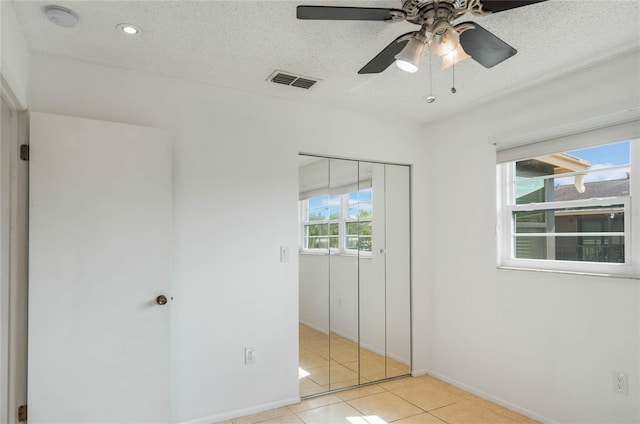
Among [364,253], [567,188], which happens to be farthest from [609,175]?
A: [364,253]

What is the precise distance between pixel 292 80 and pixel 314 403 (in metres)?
2.44

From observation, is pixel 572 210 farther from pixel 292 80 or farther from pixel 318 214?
pixel 292 80

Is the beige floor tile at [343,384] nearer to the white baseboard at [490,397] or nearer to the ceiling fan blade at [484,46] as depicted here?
the white baseboard at [490,397]

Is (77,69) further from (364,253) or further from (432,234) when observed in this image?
(432,234)

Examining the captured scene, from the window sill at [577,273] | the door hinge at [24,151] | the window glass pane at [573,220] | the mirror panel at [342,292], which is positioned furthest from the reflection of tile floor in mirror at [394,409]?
the door hinge at [24,151]

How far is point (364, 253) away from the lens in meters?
3.49

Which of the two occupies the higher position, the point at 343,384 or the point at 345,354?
the point at 345,354

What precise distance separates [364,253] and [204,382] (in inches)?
64.8

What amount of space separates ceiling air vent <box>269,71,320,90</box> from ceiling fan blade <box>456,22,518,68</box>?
1.18 m

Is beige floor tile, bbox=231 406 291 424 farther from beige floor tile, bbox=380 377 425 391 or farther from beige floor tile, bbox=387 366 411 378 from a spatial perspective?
beige floor tile, bbox=387 366 411 378

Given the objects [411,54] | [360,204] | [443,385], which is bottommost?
[443,385]

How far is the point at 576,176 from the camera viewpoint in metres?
2.69

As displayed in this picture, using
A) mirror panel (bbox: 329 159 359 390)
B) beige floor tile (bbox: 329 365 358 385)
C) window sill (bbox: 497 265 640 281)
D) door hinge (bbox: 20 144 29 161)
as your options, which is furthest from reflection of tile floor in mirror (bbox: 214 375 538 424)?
door hinge (bbox: 20 144 29 161)

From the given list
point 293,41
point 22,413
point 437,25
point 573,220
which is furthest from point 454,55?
point 22,413
